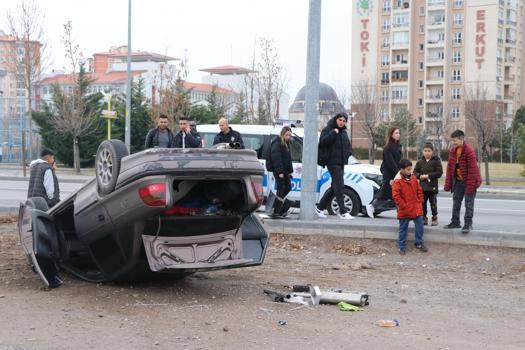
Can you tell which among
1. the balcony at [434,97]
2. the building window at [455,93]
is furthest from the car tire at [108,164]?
the balcony at [434,97]

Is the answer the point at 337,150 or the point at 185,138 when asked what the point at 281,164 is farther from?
the point at 185,138

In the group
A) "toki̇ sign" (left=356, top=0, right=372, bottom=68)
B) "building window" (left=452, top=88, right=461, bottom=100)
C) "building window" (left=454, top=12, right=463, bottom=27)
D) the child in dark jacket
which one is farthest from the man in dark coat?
"toki̇ sign" (left=356, top=0, right=372, bottom=68)

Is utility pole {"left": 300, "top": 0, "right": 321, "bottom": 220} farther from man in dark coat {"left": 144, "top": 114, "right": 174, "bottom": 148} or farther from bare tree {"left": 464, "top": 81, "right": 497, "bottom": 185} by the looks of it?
bare tree {"left": 464, "top": 81, "right": 497, "bottom": 185}

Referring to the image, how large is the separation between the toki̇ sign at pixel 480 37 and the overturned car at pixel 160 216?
308 feet

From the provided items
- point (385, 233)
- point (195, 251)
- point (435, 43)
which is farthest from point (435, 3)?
point (195, 251)

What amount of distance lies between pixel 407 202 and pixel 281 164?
106 inches

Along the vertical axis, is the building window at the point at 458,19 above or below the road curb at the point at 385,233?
above

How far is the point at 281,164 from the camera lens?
42.2ft

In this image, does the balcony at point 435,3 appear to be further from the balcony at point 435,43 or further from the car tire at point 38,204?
the car tire at point 38,204

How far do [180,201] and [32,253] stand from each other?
184cm

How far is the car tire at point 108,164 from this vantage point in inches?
285

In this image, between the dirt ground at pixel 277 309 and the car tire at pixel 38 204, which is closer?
the dirt ground at pixel 277 309

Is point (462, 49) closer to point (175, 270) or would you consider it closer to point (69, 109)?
point (69, 109)

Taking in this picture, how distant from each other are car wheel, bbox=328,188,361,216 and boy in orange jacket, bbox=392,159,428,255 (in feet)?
11.5
